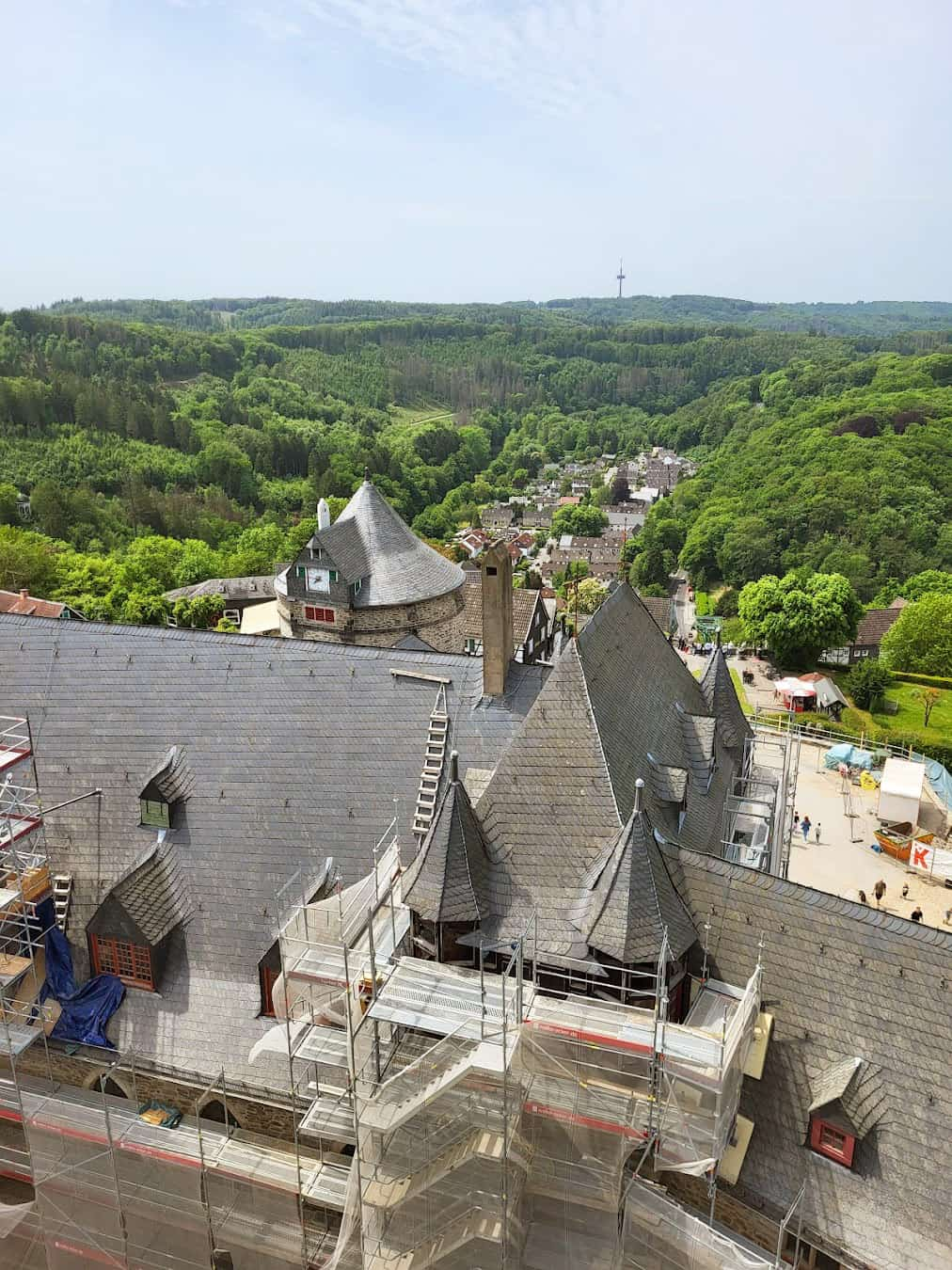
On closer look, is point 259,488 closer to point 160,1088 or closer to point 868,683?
point 868,683

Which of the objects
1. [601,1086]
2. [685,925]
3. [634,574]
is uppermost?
[685,925]

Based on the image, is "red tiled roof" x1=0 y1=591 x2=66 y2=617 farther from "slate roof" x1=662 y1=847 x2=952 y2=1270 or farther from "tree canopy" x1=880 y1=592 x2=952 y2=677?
"tree canopy" x1=880 y1=592 x2=952 y2=677

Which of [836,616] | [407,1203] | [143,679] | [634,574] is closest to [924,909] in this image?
[407,1203]

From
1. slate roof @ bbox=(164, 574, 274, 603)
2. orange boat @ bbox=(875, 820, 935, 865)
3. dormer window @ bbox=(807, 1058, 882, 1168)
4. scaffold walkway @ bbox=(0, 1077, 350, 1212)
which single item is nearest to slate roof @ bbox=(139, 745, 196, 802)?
scaffold walkway @ bbox=(0, 1077, 350, 1212)

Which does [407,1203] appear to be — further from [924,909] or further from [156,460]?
[156,460]

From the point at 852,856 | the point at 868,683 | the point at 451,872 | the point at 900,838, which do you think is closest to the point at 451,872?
the point at 451,872

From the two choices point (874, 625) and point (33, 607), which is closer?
point (33, 607)

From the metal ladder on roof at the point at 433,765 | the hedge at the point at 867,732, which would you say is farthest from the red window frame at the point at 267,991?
the hedge at the point at 867,732
